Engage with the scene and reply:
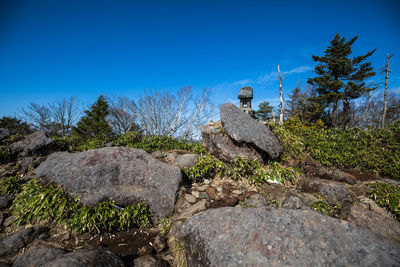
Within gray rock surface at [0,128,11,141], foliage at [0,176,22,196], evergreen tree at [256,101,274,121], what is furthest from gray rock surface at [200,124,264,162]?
evergreen tree at [256,101,274,121]

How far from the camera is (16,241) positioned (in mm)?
2188

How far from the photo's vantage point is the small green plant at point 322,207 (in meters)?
Answer: 2.93

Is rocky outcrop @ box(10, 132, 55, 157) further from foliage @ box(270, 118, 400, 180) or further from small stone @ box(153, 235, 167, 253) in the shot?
foliage @ box(270, 118, 400, 180)

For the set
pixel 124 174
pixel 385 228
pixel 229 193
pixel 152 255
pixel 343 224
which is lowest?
pixel 152 255

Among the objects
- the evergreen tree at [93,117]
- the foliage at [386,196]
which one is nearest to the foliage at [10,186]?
the foliage at [386,196]

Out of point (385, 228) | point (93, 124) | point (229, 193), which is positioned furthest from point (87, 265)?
point (93, 124)

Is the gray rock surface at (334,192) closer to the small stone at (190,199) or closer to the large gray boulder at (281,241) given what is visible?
the large gray boulder at (281,241)

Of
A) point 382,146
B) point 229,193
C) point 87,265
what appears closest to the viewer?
point 87,265

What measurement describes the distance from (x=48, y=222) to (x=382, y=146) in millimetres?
8648

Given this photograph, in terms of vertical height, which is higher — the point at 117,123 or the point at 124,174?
the point at 117,123

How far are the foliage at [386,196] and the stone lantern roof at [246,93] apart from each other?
5.66 metres

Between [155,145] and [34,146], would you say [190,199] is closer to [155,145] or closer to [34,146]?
[155,145]

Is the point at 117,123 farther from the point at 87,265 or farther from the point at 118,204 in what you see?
the point at 87,265

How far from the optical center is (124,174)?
3111mm
